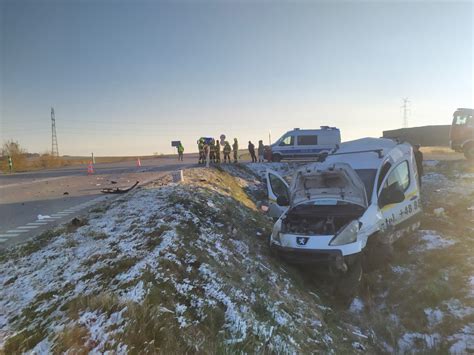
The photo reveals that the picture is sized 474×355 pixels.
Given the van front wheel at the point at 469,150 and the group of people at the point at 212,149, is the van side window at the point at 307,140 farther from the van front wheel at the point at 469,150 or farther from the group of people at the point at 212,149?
the van front wheel at the point at 469,150

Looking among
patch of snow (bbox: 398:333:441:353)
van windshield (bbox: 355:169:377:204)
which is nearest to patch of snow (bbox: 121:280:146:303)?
patch of snow (bbox: 398:333:441:353)

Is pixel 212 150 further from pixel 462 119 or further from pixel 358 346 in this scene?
pixel 358 346

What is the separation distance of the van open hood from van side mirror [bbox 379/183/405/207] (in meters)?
0.38

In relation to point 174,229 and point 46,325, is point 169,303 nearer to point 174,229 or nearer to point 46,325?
point 46,325

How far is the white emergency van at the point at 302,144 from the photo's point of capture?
21797 mm

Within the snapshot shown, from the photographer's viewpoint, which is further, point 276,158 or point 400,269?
point 276,158

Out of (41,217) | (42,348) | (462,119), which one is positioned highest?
(462,119)

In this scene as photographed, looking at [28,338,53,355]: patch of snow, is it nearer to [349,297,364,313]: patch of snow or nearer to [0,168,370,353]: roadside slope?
[0,168,370,353]: roadside slope

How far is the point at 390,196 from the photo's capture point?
20.1 ft

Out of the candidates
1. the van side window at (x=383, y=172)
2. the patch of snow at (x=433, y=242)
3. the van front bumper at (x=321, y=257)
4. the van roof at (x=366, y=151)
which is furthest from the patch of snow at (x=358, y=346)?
the van roof at (x=366, y=151)

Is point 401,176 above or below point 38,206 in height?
above

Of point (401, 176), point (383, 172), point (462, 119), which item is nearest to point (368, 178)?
point (383, 172)

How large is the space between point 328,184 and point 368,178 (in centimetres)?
80

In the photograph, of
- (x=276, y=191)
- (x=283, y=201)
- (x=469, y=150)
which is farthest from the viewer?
(x=469, y=150)
